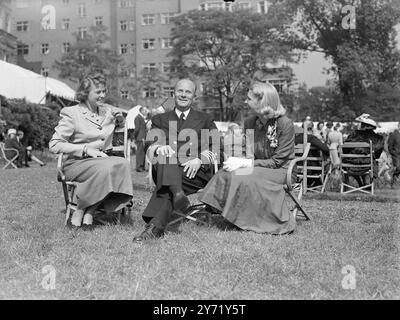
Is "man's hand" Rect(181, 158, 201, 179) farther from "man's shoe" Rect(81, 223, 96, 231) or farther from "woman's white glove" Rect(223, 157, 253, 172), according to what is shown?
"man's shoe" Rect(81, 223, 96, 231)

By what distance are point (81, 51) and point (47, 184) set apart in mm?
24601

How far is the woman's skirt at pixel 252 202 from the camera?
4.96 m

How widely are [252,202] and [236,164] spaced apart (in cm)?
38

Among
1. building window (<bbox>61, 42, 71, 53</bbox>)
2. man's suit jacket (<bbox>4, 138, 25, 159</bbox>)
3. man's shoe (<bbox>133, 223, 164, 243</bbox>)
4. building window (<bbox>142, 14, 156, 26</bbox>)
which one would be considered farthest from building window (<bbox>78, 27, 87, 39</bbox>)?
man's shoe (<bbox>133, 223, 164, 243</bbox>)

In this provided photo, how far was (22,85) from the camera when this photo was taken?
1739 cm

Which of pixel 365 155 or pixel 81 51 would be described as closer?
pixel 365 155

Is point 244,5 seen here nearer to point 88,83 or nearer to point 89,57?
point 89,57

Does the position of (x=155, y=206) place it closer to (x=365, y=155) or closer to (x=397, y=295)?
(x=397, y=295)

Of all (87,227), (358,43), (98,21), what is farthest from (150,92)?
(87,227)

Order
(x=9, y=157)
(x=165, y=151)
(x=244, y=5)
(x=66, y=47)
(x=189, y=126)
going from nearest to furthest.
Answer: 1. (x=165, y=151)
2. (x=189, y=126)
3. (x=9, y=157)
4. (x=66, y=47)
5. (x=244, y=5)

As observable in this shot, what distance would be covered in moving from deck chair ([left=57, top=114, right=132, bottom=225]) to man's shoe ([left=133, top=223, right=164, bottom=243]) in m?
0.76
